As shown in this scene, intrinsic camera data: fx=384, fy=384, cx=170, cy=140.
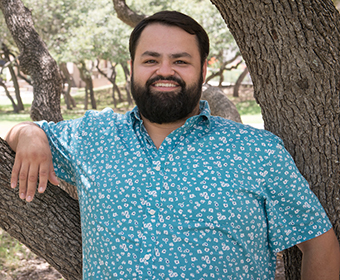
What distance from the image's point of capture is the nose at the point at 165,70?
2236 mm

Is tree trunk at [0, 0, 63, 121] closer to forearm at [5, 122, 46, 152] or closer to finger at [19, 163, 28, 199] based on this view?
forearm at [5, 122, 46, 152]

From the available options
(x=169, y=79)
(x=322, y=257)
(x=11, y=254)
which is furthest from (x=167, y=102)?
(x=11, y=254)

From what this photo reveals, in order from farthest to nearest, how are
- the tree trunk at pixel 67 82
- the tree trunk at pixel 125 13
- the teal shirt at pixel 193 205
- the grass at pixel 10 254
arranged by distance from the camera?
the tree trunk at pixel 67 82 → the tree trunk at pixel 125 13 → the grass at pixel 10 254 → the teal shirt at pixel 193 205

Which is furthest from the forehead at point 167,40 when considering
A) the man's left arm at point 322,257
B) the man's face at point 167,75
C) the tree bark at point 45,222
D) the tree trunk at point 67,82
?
the tree trunk at point 67,82

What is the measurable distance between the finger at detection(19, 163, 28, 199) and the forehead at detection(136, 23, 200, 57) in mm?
950

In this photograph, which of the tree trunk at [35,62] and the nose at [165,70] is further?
the tree trunk at [35,62]

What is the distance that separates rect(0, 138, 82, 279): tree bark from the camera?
230 centimetres

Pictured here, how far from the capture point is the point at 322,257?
2033mm

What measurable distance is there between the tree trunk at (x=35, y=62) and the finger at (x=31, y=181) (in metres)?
2.19

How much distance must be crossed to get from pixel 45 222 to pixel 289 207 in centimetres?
143

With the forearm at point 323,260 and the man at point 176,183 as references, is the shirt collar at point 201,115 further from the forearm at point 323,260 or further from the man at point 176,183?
the forearm at point 323,260

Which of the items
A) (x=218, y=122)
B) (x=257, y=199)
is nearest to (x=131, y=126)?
(x=218, y=122)

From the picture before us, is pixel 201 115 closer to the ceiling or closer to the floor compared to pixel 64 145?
closer to the ceiling

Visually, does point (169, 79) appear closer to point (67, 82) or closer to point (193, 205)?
point (193, 205)
